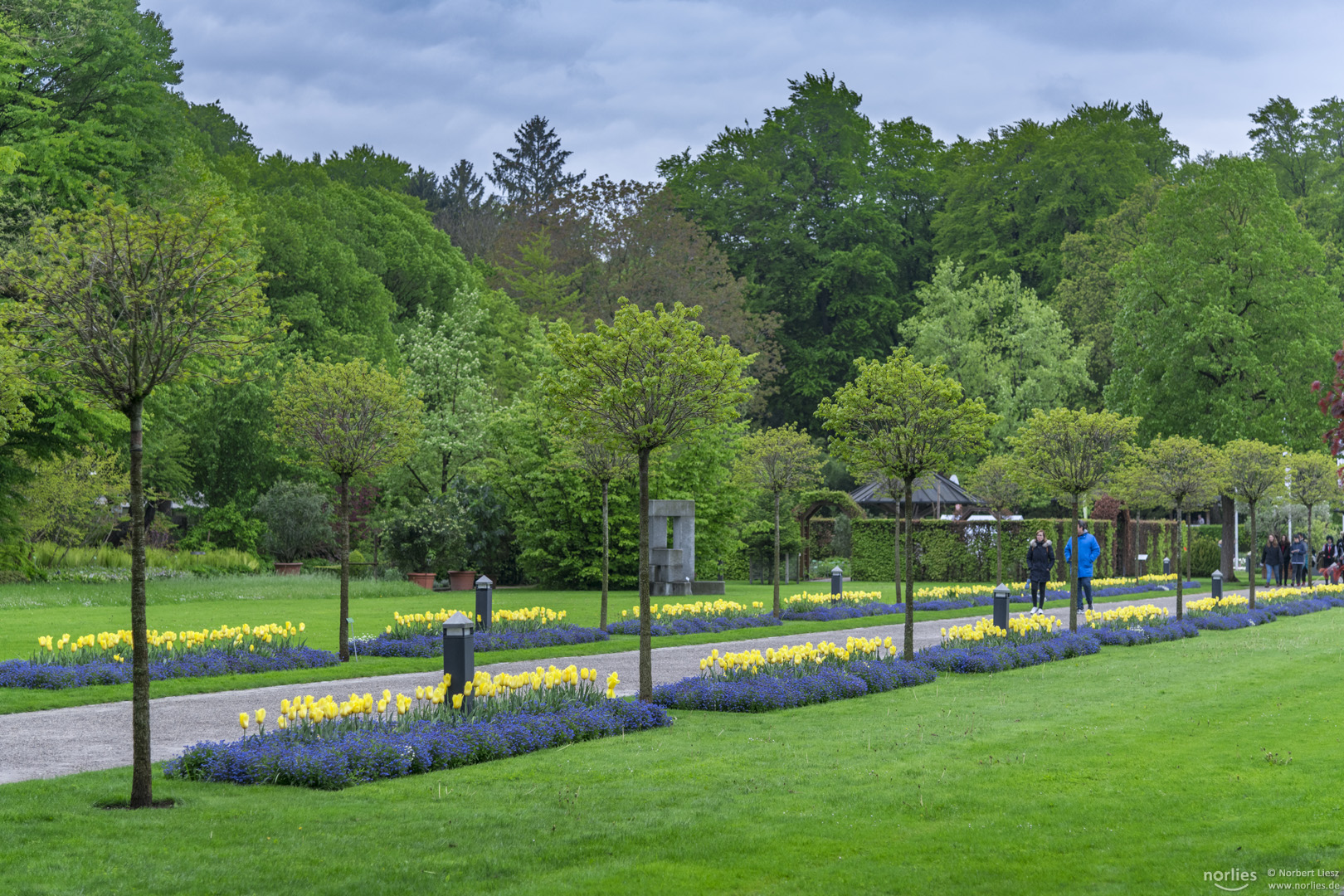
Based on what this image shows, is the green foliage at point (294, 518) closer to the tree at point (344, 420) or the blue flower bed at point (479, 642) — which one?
the blue flower bed at point (479, 642)

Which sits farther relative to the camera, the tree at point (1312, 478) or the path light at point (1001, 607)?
the tree at point (1312, 478)

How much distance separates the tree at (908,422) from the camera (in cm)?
1547

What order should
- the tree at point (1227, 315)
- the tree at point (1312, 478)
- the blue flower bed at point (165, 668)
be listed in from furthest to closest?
1. the tree at point (1227, 315)
2. the tree at point (1312, 478)
3. the blue flower bed at point (165, 668)

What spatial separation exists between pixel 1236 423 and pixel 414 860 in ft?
126

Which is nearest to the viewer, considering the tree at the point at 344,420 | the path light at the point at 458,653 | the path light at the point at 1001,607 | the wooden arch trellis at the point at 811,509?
the path light at the point at 458,653

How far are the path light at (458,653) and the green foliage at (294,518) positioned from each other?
2927 cm

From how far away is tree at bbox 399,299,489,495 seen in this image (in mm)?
38125

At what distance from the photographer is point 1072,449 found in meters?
20.1

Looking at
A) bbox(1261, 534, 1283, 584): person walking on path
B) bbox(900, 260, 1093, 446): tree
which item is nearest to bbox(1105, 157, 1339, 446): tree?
bbox(1261, 534, 1283, 584): person walking on path

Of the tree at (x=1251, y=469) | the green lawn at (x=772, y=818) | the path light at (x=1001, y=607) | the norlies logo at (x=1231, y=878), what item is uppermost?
the tree at (x=1251, y=469)

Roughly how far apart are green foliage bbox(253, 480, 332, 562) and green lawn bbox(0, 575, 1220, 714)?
7.21 metres

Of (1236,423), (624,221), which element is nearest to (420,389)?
(624,221)

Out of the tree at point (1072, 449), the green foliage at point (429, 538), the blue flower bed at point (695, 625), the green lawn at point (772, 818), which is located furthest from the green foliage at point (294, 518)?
the green lawn at point (772, 818)

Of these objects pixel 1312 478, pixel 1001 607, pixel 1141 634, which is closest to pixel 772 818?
pixel 1001 607
